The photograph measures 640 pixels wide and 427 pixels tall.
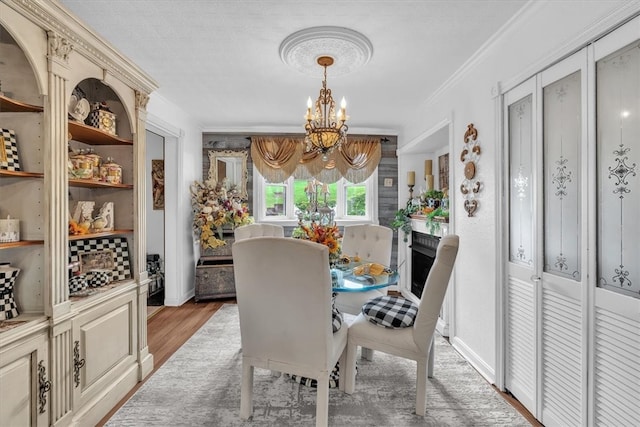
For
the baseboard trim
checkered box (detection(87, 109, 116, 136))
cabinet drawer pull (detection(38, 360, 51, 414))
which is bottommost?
the baseboard trim

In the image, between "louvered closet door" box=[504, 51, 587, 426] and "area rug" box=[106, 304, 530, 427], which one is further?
"area rug" box=[106, 304, 530, 427]

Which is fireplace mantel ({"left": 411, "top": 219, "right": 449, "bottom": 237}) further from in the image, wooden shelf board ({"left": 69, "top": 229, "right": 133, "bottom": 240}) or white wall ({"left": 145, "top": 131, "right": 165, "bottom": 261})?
white wall ({"left": 145, "top": 131, "right": 165, "bottom": 261})

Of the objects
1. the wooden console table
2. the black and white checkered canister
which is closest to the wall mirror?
the wooden console table

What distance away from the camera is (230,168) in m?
4.91

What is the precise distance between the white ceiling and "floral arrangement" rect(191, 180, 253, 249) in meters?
1.19

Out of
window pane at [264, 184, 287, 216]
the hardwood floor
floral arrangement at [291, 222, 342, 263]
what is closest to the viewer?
floral arrangement at [291, 222, 342, 263]

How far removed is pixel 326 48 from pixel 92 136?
1.70 metres

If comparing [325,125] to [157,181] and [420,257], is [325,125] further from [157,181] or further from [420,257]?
[157,181]

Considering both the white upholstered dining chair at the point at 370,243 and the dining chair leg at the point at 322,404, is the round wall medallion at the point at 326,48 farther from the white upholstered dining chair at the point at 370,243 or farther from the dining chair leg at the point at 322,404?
the dining chair leg at the point at 322,404

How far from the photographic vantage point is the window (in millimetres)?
4996

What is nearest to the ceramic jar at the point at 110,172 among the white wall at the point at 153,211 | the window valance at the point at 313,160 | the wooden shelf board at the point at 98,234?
the wooden shelf board at the point at 98,234

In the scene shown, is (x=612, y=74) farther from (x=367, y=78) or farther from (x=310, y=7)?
(x=367, y=78)

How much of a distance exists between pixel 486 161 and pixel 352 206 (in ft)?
9.04

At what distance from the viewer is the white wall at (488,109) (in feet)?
5.41
